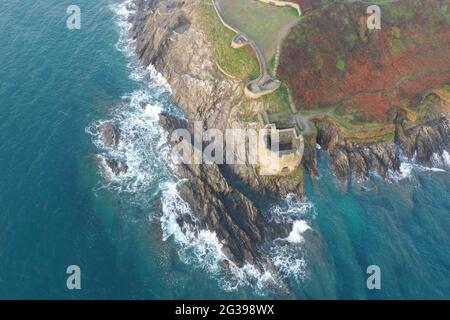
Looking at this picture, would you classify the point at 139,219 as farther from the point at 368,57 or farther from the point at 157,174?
the point at 368,57

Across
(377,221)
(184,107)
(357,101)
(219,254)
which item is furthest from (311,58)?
(219,254)

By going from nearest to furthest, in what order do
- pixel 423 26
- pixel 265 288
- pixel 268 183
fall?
pixel 265 288, pixel 268 183, pixel 423 26

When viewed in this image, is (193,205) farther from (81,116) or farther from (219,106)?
(81,116)

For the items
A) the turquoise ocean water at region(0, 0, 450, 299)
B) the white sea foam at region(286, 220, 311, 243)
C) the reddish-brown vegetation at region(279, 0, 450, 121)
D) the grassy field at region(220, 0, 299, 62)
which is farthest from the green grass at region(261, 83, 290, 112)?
the white sea foam at region(286, 220, 311, 243)

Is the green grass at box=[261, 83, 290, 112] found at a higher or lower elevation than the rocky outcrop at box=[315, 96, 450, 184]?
higher

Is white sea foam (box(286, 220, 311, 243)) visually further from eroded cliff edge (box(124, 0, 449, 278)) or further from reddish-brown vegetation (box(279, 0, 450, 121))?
reddish-brown vegetation (box(279, 0, 450, 121))

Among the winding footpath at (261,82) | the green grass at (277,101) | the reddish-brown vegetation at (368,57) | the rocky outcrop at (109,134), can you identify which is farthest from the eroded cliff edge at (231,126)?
the rocky outcrop at (109,134)
